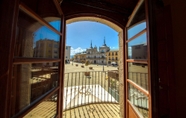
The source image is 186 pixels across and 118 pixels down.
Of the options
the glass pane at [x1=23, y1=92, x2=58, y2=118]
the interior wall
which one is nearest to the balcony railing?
the glass pane at [x1=23, y1=92, x2=58, y2=118]

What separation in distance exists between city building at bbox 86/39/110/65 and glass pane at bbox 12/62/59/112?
26039 mm

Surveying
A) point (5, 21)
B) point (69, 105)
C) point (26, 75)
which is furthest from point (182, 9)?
point (69, 105)

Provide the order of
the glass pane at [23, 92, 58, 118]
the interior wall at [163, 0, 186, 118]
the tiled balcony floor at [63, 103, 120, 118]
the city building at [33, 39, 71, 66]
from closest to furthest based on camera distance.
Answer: the glass pane at [23, 92, 58, 118]
the city building at [33, 39, 71, 66]
the interior wall at [163, 0, 186, 118]
the tiled balcony floor at [63, 103, 120, 118]

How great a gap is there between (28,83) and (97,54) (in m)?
28.4

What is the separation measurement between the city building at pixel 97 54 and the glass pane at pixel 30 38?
26.0 metres

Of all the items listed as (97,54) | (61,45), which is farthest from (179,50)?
(97,54)

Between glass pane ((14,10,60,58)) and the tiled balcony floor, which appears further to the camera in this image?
the tiled balcony floor

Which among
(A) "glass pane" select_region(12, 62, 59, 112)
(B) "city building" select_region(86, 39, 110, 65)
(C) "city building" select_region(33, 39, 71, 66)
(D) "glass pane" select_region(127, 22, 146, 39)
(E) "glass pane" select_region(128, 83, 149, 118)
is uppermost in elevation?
(B) "city building" select_region(86, 39, 110, 65)

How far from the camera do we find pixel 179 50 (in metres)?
1.28

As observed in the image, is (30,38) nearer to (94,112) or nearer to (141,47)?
(141,47)

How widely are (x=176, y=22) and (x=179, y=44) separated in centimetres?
35

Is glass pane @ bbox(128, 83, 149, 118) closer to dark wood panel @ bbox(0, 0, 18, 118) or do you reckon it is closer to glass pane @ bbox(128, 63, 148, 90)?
glass pane @ bbox(128, 63, 148, 90)

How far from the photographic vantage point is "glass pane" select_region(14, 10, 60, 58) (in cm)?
Result: 61

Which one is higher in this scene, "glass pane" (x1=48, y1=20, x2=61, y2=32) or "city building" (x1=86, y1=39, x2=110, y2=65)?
"city building" (x1=86, y1=39, x2=110, y2=65)
